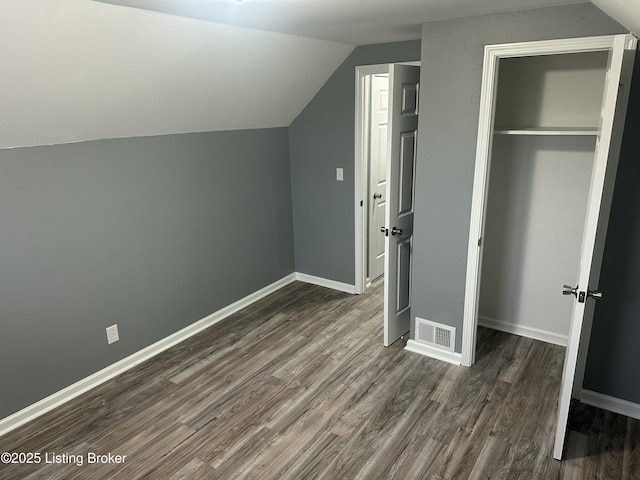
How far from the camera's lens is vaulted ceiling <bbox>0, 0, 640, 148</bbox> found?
1930 mm

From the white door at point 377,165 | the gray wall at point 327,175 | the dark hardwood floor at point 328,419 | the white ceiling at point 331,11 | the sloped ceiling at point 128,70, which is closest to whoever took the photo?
the sloped ceiling at point 128,70

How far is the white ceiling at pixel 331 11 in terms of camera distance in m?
2.05

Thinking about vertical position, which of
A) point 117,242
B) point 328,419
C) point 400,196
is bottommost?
point 328,419

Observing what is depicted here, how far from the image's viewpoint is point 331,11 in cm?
224

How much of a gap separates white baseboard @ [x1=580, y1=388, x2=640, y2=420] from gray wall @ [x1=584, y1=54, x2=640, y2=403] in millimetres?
29

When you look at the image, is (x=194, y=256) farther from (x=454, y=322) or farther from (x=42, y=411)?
(x=454, y=322)

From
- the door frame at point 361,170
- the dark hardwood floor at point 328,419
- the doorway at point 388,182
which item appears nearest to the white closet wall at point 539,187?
the dark hardwood floor at point 328,419

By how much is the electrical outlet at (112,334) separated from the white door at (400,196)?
1911mm

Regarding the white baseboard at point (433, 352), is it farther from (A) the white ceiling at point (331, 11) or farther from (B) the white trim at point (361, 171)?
(A) the white ceiling at point (331, 11)

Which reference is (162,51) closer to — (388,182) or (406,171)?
(388,182)

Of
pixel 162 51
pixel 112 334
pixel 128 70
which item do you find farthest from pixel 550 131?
pixel 112 334

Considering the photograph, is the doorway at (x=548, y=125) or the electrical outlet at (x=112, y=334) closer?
the doorway at (x=548, y=125)

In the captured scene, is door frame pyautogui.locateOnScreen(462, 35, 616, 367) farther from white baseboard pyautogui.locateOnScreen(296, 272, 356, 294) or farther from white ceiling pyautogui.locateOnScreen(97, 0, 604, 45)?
white baseboard pyautogui.locateOnScreen(296, 272, 356, 294)

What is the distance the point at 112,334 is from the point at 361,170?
238 centimetres
